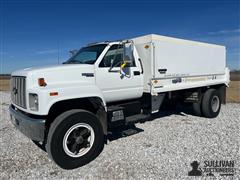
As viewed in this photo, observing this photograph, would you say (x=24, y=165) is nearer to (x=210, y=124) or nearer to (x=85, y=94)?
(x=85, y=94)

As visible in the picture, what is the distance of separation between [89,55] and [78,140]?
6.91 feet

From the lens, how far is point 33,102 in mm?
3885

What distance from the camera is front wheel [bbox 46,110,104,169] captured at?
12.6 feet

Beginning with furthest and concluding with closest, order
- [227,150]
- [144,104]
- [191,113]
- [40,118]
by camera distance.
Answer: [191,113], [144,104], [227,150], [40,118]

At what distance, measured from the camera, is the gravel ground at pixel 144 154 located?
381cm

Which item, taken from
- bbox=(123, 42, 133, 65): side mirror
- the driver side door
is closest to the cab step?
the driver side door

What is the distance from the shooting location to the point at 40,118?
3961 millimetres

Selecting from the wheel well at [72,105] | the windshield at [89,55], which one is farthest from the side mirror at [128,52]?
the wheel well at [72,105]

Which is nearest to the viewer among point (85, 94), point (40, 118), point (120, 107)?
point (40, 118)

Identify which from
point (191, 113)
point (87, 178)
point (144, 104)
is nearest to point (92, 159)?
point (87, 178)

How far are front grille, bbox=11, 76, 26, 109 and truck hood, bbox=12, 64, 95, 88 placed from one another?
0.41 feet

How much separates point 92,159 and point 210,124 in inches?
173

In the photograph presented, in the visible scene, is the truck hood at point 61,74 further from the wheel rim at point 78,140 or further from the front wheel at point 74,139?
the wheel rim at point 78,140

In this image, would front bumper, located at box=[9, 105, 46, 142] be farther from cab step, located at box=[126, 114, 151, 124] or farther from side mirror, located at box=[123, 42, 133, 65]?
side mirror, located at box=[123, 42, 133, 65]
